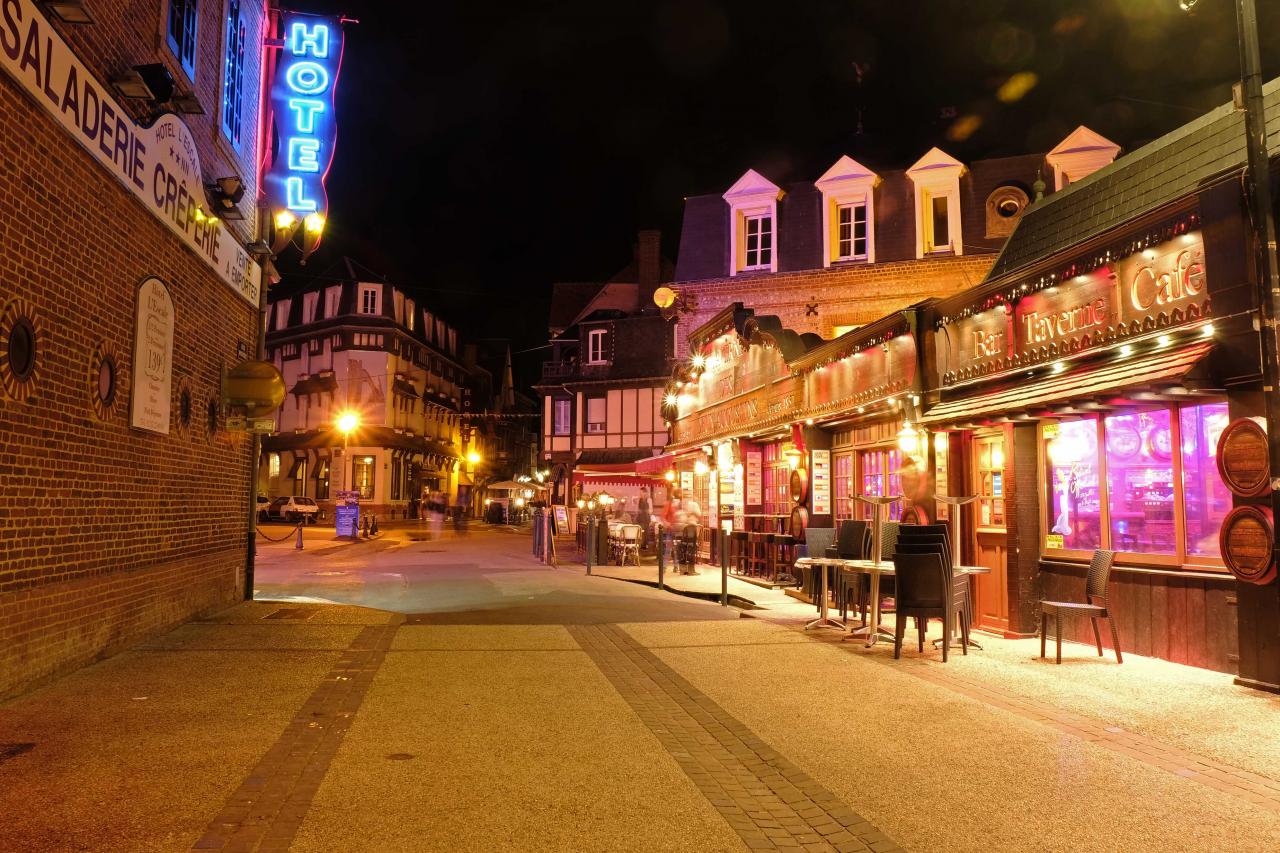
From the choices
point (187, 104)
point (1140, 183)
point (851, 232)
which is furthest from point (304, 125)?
point (851, 232)

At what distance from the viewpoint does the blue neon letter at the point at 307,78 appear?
44.5ft

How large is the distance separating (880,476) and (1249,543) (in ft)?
24.1

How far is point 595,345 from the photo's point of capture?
4659cm

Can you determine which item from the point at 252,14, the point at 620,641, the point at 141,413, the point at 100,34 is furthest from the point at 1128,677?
the point at 252,14

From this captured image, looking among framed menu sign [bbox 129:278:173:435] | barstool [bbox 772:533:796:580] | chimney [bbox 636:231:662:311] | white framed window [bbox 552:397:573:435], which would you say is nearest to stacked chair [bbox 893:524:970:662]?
barstool [bbox 772:533:796:580]

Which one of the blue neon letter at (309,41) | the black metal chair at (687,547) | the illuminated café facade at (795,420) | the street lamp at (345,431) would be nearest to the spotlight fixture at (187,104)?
the blue neon letter at (309,41)

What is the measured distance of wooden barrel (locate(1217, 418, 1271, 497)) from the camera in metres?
7.12

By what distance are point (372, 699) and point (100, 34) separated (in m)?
6.15

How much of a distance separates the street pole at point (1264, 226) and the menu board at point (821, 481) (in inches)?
366

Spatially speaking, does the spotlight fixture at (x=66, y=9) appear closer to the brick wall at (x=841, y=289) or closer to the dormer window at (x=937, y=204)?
the brick wall at (x=841, y=289)

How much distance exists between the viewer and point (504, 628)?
10.7m

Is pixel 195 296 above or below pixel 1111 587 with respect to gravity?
above

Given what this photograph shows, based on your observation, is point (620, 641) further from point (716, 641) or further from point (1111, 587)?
point (1111, 587)

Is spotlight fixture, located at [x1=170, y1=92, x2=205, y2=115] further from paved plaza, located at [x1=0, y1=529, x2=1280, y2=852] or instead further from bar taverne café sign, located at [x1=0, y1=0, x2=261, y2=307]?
paved plaza, located at [x1=0, y1=529, x2=1280, y2=852]
